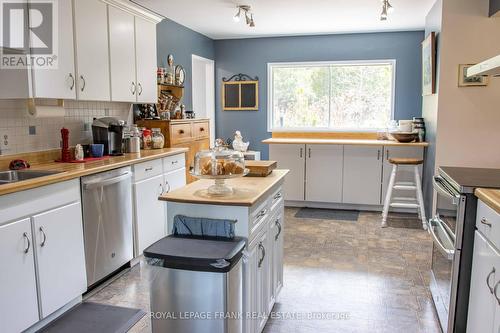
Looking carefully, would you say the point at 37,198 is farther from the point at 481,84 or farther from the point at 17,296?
the point at 481,84

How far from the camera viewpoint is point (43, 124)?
3254 mm

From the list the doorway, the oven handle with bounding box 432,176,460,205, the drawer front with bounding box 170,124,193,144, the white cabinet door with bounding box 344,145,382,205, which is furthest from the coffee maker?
the white cabinet door with bounding box 344,145,382,205

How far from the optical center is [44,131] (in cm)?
326

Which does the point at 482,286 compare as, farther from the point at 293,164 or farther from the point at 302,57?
the point at 302,57

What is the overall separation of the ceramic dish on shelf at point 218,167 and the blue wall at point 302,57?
4.30m

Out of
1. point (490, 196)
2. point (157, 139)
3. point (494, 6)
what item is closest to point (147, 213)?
point (157, 139)

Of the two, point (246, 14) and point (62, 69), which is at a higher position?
point (246, 14)

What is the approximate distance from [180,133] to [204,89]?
1992 mm

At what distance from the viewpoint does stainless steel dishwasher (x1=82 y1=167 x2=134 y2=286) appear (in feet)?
9.42

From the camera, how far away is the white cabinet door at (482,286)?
1767 mm

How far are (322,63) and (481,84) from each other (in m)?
2.55

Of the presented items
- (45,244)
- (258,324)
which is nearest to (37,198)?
(45,244)

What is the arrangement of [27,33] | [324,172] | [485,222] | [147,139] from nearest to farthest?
1. [485,222]
2. [27,33]
3. [147,139]
4. [324,172]

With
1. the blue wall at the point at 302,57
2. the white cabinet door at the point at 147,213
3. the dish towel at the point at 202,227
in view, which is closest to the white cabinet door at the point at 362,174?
the blue wall at the point at 302,57
